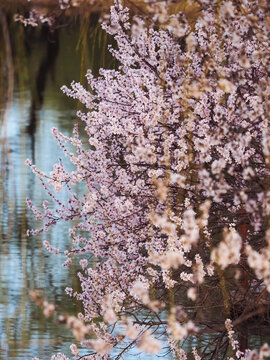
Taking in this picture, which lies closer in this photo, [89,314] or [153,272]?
[153,272]

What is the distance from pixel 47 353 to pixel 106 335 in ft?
3.93

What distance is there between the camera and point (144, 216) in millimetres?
5086

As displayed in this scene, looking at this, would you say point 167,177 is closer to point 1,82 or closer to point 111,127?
point 111,127

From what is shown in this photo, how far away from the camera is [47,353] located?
19.5ft

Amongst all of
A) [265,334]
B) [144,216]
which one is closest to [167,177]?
[144,216]

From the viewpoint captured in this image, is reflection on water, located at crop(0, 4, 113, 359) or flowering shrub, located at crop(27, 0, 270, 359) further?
flowering shrub, located at crop(27, 0, 270, 359)

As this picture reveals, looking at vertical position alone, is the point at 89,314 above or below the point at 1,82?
below

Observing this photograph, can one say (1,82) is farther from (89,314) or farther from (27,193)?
(27,193)

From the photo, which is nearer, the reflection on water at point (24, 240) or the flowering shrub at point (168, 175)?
the reflection on water at point (24, 240)

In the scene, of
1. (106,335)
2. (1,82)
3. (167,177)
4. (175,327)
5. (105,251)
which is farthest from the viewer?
(105,251)

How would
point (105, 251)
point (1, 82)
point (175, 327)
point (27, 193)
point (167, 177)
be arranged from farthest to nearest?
point (27, 193)
point (105, 251)
point (167, 177)
point (175, 327)
point (1, 82)

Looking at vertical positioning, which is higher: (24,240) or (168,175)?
(168,175)

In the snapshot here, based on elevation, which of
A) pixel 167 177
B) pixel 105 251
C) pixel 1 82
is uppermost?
pixel 1 82

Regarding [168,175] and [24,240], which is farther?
[24,240]
